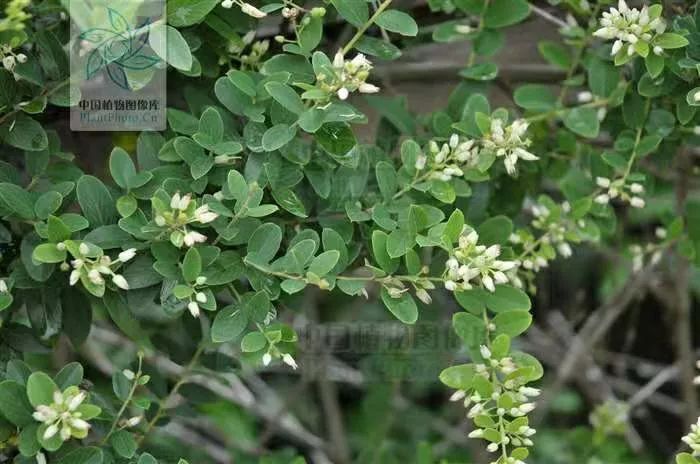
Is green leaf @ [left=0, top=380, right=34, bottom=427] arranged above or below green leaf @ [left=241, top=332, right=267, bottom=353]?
below

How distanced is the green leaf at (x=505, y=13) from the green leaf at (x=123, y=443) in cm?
80

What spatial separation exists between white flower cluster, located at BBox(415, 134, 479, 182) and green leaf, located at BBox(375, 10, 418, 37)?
15cm

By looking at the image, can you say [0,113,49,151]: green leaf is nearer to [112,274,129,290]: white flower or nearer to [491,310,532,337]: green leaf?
[112,274,129,290]: white flower

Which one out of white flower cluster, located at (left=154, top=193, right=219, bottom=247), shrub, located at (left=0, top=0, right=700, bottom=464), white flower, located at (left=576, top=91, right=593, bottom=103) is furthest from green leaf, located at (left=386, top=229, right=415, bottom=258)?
white flower, located at (left=576, top=91, right=593, bottom=103)

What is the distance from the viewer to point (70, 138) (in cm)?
149

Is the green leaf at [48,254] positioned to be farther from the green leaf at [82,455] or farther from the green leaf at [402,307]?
the green leaf at [402,307]

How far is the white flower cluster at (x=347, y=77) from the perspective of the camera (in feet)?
3.58

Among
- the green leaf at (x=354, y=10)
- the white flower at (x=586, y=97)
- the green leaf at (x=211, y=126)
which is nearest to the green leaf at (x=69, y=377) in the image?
the green leaf at (x=211, y=126)

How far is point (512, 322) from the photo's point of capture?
1.19 m

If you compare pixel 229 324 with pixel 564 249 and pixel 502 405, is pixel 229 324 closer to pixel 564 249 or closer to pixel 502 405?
pixel 502 405

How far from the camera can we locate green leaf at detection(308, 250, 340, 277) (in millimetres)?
1118

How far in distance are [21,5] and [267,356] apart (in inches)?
19.6

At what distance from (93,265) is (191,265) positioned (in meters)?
0.12

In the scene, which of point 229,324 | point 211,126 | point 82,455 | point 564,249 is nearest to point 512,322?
point 564,249
